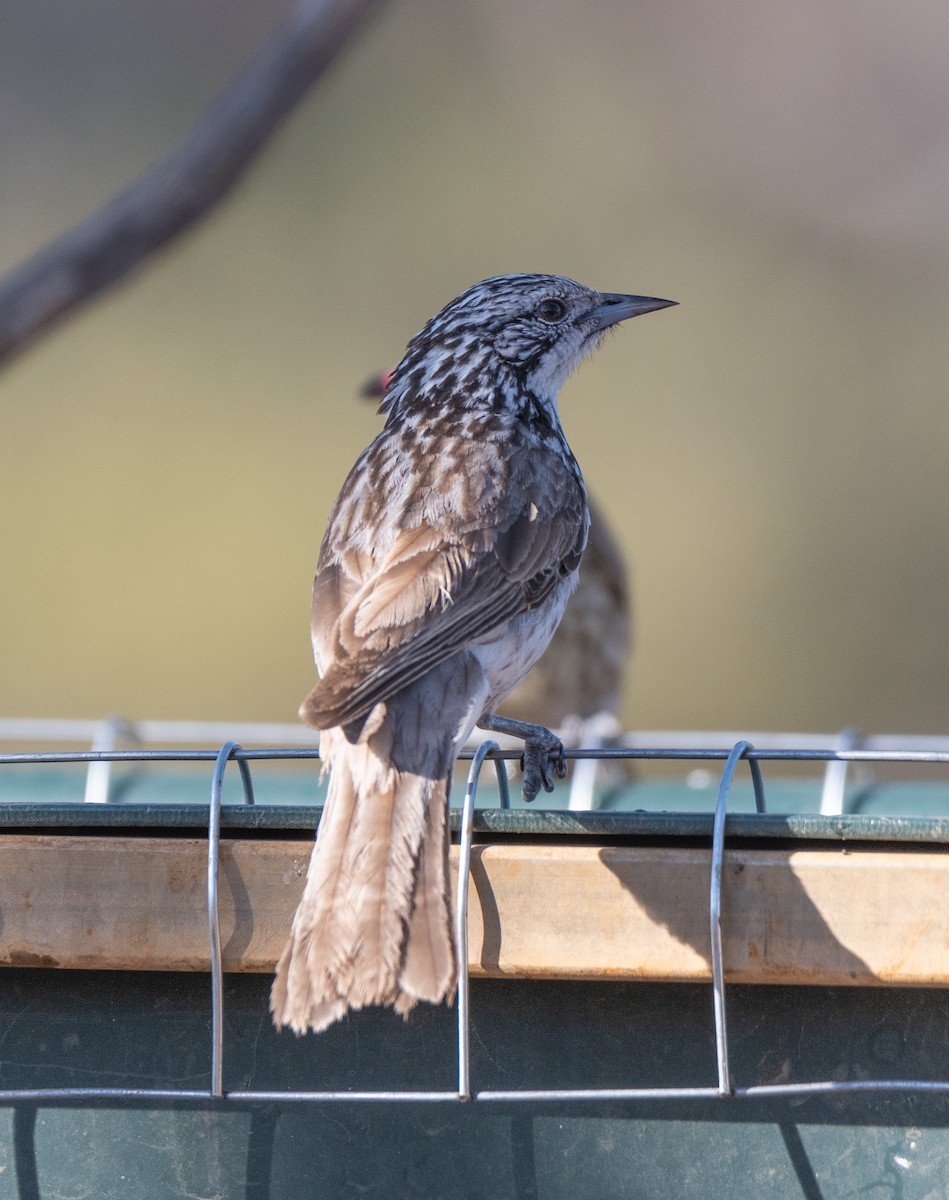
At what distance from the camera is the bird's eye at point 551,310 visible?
3942mm

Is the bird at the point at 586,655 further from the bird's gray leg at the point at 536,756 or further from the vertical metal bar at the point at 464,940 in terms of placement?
the vertical metal bar at the point at 464,940

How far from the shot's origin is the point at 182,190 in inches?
239

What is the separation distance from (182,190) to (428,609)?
388 cm

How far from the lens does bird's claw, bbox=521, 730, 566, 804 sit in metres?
3.24

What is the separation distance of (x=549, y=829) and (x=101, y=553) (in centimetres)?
1157

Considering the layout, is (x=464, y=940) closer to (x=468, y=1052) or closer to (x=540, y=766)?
(x=468, y=1052)

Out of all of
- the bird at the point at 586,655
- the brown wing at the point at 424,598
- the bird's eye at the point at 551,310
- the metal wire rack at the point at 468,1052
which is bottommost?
the metal wire rack at the point at 468,1052

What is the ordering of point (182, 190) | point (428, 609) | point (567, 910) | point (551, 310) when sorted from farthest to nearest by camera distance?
point (182, 190)
point (551, 310)
point (428, 609)
point (567, 910)

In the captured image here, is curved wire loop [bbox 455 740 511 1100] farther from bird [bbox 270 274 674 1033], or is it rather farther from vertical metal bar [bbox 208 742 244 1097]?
vertical metal bar [bbox 208 742 244 1097]

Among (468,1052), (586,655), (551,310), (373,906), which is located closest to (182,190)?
(551,310)

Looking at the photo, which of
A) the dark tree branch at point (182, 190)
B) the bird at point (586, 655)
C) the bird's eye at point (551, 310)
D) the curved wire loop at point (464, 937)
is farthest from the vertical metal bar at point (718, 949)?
the bird at point (586, 655)

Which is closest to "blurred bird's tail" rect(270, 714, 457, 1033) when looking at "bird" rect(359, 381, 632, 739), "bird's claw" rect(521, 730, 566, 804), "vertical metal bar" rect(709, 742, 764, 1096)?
"vertical metal bar" rect(709, 742, 764, 1096)

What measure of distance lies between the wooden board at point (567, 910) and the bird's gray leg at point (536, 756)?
1.04 meters

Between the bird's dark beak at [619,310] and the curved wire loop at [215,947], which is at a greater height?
the bird's dark beak at [619,310]
